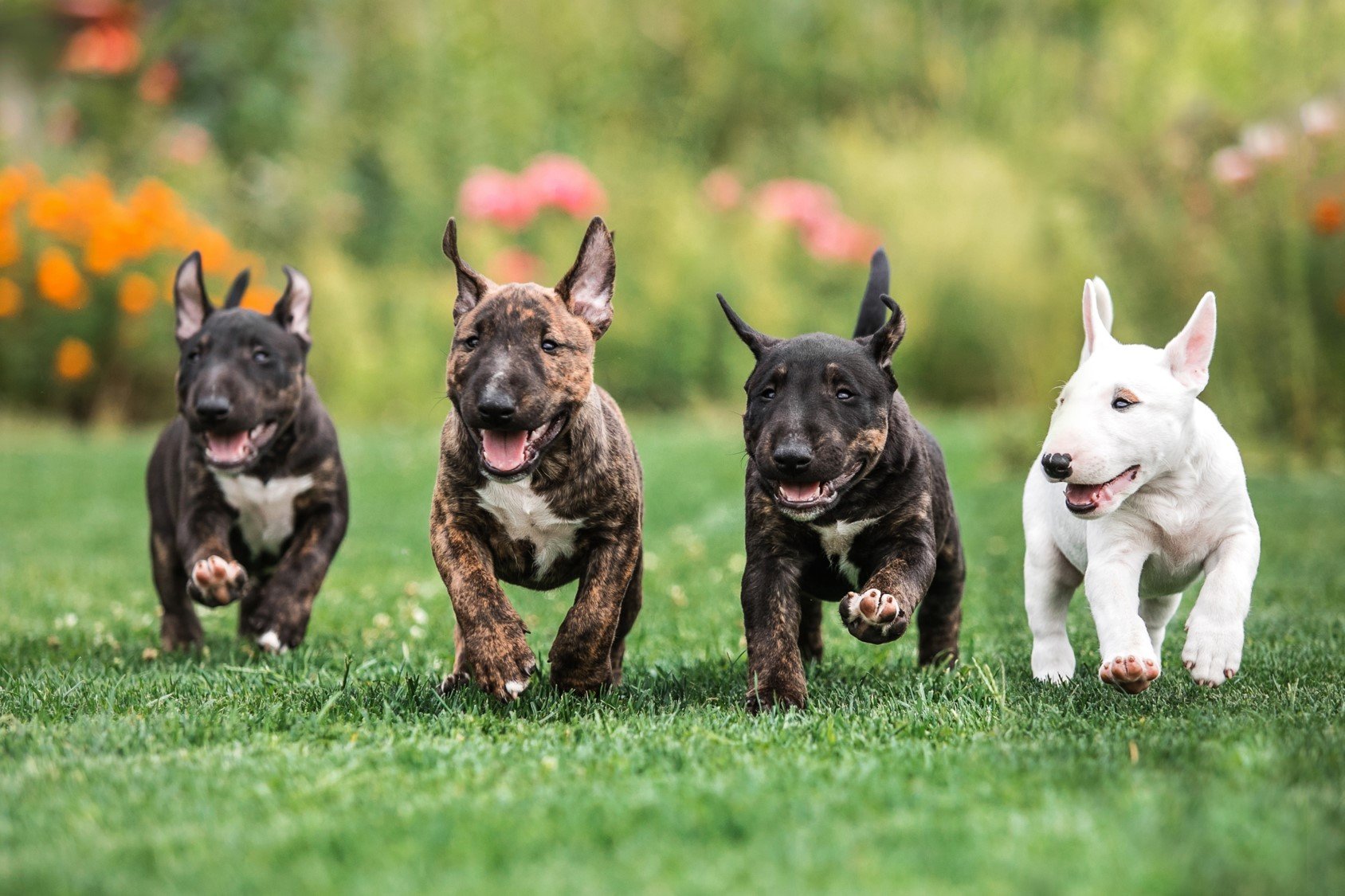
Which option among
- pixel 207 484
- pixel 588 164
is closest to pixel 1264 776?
pixel 207 484

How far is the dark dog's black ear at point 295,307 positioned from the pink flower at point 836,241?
1254 centimetres

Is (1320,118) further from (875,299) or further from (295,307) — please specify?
(295,307)

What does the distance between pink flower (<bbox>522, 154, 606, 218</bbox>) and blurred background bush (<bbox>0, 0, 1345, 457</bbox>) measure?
0.13ft

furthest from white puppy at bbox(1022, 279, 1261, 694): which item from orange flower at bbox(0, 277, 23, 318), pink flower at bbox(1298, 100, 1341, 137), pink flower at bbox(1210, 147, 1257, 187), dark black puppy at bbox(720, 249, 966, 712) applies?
orange flower at bbox(0, 277, 23, 318)

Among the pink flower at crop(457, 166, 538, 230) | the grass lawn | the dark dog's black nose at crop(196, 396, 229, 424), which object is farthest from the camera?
the pink flower at crop(457, 166, 538, 230)

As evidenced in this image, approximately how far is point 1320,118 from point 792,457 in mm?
10283

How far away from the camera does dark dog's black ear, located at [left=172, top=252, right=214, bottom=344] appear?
6465mm

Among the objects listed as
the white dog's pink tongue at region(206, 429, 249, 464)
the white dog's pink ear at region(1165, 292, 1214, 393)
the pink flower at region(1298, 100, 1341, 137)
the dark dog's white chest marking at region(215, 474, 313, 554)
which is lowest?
the dark dog's white chest marking at region(215, 474, 313, 554)

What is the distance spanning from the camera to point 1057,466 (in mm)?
4551

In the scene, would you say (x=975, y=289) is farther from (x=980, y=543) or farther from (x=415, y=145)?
(x=980, y=543)

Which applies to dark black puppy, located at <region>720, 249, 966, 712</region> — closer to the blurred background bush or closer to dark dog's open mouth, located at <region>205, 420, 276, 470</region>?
dark dog's open mouth, located at <region>205, 420, 276, 470</region>

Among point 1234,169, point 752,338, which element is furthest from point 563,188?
point 752,338

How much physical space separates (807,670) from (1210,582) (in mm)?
1571

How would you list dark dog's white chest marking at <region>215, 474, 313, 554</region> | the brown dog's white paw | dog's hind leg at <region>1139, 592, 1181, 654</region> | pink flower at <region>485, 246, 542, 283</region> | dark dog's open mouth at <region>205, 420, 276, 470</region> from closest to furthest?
1. the brown dog's white paw
2. dog's hind leg at <region>1139, 592, 1181, 654</region>
3. dark dog's open mouth at <region>205, 420, 276, 470</region>
4. dark dog's white chest marking at <region>215, 474, 313, 554</region>
5. pink flower at <region>485, 246, 542, 283</region>
